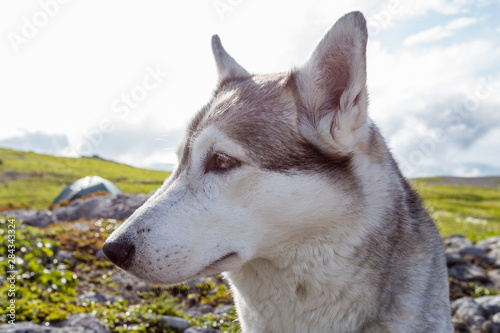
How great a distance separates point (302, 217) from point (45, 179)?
3614cm

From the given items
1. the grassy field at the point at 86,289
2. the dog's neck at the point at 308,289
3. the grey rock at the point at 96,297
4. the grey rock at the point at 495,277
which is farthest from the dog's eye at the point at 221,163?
the grey rock at the point at 495,277

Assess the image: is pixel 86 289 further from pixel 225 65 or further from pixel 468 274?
pixel 468 274

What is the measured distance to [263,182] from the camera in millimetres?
2924

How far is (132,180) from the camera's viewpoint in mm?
35750

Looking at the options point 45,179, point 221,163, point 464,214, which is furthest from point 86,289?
point 45,179

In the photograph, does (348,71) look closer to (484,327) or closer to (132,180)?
(484,327)

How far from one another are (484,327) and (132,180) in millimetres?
32695

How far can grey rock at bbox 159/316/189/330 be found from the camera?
5984 mm

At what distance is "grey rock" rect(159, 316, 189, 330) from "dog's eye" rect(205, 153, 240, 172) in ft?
12.3

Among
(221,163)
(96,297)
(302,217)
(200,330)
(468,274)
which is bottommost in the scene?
(468,274)

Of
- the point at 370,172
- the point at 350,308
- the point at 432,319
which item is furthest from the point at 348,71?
the point at 432,319

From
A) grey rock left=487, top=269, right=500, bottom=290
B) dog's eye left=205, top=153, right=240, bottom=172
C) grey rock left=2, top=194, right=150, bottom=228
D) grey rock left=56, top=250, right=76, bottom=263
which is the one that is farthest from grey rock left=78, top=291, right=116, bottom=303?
grey rock left=2, top=194, right=150, bottom=228

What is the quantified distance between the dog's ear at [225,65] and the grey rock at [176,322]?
3.72 m

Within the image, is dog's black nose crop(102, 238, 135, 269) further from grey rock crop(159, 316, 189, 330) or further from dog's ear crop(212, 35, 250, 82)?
grey rock crop(159, 316, 189, 330)
